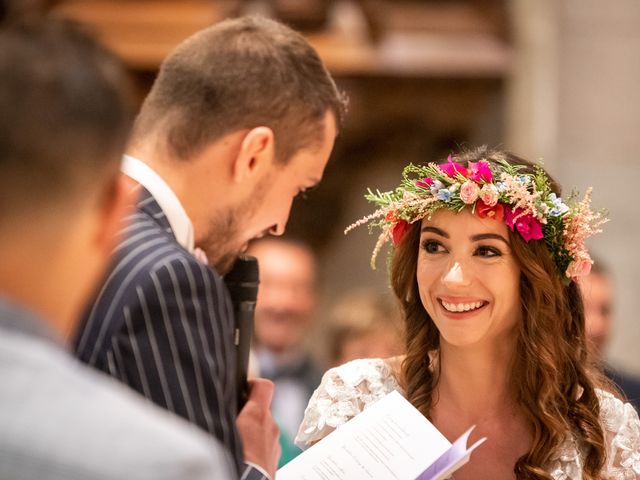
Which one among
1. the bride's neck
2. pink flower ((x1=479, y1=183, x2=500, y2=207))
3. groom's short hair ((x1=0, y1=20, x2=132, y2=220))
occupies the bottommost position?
the bride's neck

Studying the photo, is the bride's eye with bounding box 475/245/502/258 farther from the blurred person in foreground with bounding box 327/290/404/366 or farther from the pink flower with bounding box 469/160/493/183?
the blurred person in foreground with bounding box 327/290/404/366

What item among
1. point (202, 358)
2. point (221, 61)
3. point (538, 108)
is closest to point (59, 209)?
point (202, 358)

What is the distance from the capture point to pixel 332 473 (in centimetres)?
314

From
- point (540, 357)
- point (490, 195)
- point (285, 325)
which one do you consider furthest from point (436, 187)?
point (285, 325)

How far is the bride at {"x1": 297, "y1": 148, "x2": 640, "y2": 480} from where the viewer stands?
3.49m

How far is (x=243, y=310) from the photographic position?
98.0 inches

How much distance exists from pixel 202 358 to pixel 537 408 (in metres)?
1.78

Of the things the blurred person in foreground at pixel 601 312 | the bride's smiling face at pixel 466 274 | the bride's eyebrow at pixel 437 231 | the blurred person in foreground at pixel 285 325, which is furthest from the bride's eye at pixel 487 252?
the blurred person in foreground at pixel 285 325

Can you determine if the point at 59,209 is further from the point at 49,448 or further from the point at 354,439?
the point at 354,439

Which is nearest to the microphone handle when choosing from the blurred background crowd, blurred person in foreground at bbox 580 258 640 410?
blurred person in foreground at bbox 580 258 640 410

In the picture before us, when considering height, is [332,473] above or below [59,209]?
below

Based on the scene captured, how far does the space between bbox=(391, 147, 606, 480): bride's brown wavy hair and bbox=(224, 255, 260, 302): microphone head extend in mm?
1246

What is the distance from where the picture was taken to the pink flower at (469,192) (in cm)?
347

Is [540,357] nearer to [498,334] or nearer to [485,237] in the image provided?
[498,334]
